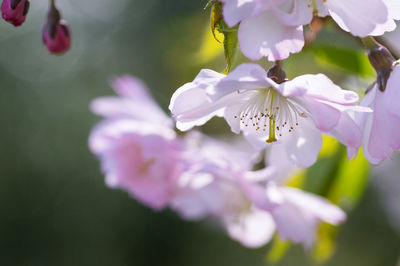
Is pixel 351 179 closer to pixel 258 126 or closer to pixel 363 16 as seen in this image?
pixel 258 126

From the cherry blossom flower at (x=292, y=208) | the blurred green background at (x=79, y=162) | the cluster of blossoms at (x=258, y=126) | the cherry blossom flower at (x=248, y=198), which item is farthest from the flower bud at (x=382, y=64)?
the blurred green background at (x=79, y=162)

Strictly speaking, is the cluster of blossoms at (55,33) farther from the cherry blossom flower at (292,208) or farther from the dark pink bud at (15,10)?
the cherry blossom flower at (292,208)

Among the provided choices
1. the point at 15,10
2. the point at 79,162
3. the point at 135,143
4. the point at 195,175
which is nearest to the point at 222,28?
the point at 15,10

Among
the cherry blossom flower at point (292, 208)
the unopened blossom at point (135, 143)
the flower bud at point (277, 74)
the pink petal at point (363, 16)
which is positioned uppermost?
the pink petal at point (363, 16)

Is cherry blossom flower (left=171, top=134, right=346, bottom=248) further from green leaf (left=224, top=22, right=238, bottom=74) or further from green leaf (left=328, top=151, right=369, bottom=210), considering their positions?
green leaf (left=224, top=22, right=238, bottom=74)

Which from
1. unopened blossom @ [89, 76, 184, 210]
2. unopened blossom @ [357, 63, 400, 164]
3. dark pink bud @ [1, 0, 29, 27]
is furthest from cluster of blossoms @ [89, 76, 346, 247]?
dark pink bud @ [1, 0, 29, 27]
